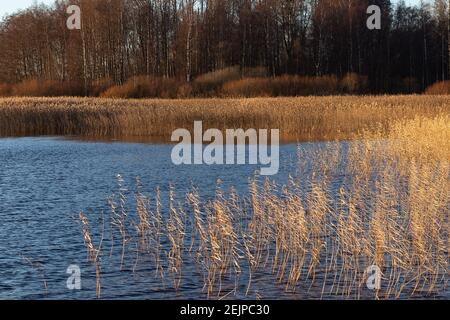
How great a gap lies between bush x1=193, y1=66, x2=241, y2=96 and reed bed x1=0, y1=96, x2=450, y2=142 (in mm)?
10388

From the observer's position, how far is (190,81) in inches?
1706

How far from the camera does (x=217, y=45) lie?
1978 inches

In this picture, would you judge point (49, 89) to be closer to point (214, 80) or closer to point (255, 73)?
point (214, 80)

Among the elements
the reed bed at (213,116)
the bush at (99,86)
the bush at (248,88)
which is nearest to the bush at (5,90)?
the bush at (99,86)

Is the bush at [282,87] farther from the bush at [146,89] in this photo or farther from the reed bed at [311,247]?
the reed bed at [311,247]

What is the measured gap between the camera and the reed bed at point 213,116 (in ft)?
80.5

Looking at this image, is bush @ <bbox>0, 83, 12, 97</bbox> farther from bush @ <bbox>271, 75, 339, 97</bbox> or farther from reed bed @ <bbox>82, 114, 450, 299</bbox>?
reed bed @ <bbox>82, 114, 450, 299</bbox>

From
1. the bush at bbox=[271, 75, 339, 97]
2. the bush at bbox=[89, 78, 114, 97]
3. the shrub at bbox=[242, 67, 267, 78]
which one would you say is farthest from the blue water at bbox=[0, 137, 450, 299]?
the shrub at bbox=[242, 67, 267, 78]

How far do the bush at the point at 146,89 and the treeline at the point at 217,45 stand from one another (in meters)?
3.49

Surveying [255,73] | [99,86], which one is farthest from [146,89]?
[255,73]

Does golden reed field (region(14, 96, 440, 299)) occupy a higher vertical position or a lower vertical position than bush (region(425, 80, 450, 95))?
lower

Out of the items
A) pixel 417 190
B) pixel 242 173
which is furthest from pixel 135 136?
pixel 417 190

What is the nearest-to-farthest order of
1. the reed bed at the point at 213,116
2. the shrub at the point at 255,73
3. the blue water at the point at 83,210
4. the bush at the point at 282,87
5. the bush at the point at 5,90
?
the blue water at the point at 83,210 → the reed bed at the point at 213,116 → the bush at the point at 282,87 → the shrub at the point at 255,73 → the bush at the point at 5,90

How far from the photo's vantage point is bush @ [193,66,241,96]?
132 feet
